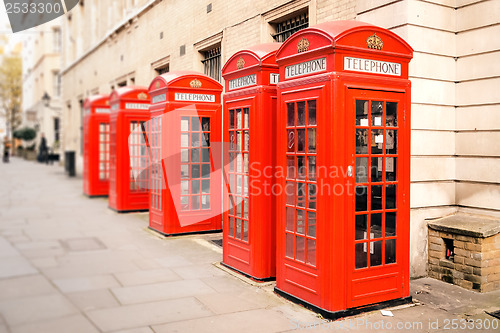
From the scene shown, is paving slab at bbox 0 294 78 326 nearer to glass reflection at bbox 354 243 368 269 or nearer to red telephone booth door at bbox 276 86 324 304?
red telephone booth door at bbox 276 86 324 304

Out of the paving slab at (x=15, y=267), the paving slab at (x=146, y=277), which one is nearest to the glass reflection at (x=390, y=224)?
the paving slab at (x=146, y=277)

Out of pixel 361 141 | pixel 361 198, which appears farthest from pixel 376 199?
pixel 361 141

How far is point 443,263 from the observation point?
6.26 meters

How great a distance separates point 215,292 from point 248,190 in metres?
1.33

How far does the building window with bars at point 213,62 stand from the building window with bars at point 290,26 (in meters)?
2.31

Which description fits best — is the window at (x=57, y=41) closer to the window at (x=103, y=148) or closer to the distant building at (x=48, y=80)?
the distant building at (x=48, y=80)

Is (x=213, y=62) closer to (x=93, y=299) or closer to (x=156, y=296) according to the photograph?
(x=156, y=296)

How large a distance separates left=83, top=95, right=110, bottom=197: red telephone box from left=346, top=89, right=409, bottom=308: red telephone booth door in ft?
36.6

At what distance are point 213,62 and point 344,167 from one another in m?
7.61

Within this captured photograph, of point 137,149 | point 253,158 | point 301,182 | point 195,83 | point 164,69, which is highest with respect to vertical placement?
point 164,69

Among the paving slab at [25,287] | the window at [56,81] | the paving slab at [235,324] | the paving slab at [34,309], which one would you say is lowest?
the paving slab at [235,324]

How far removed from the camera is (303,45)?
5039 mm

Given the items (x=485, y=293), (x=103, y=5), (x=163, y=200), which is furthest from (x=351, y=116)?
(x=103, y=5)

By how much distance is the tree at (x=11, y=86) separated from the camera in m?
53.6
